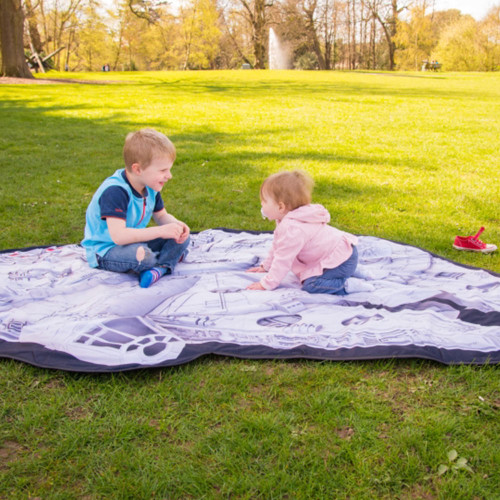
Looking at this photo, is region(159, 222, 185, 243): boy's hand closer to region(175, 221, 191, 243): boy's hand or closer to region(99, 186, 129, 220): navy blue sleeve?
region(175, 221, 191, 243): boy's hand

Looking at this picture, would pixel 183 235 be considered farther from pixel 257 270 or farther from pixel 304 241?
pixel 304 241

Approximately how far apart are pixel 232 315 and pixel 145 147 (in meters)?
1.37

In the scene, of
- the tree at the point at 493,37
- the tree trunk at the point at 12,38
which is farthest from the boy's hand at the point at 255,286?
the tree at the point at 493,37

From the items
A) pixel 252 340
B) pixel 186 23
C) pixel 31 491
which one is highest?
pixel 186 23

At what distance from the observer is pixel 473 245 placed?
4.14 meters

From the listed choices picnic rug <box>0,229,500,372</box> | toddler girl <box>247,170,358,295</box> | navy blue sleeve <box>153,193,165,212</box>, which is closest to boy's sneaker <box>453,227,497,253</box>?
picnic rug <box>0,229,500,372</box>

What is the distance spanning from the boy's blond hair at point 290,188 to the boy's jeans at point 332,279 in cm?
53

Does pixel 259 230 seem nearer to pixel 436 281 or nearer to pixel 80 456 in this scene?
pixel 436 281

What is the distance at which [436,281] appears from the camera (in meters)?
3.50

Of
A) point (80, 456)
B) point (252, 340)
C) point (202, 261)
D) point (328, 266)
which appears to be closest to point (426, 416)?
point (252, 340)

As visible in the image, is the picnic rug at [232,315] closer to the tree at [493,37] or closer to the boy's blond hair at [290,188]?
the boy's blond hair at [290,188]

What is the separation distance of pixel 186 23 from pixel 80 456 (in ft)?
170

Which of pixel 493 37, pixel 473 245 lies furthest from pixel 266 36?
pixel 473 245

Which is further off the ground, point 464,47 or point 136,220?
point 464,47
